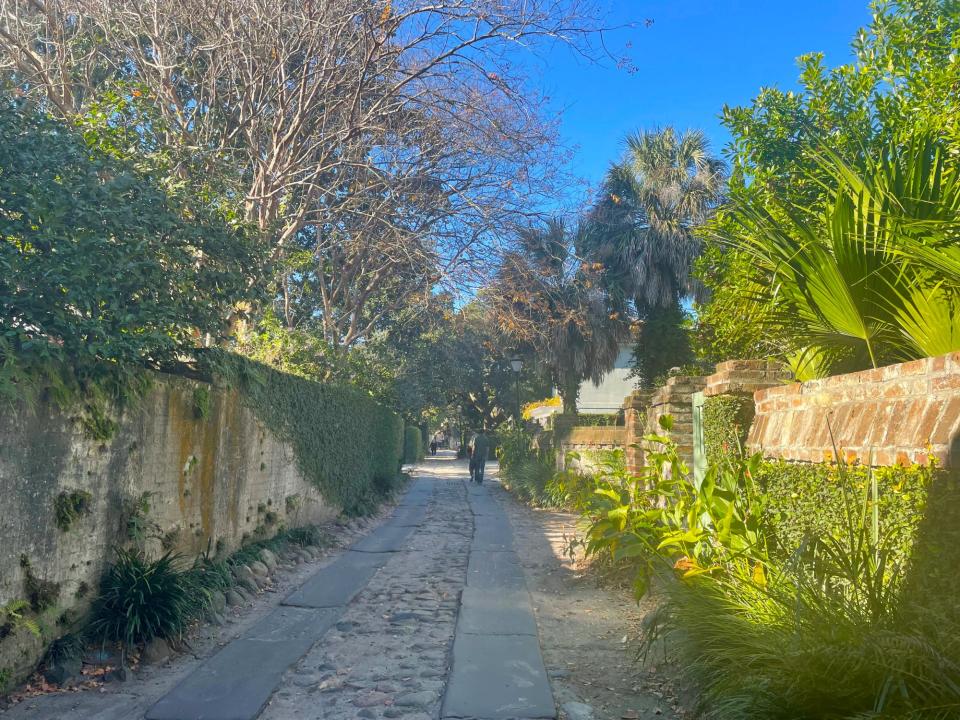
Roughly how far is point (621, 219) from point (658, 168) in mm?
1699

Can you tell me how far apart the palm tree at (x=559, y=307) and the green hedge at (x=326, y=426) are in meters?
3.44

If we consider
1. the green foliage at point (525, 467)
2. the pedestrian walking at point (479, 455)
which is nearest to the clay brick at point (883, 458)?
the green foliage at point (525, 467)

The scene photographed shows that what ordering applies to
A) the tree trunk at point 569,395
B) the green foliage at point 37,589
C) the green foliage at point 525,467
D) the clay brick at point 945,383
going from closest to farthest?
the clay brick at point 945,383 < the green foliage at point 37,589 < the green foliage at point 525,467 < the tree trunk at point 569,395

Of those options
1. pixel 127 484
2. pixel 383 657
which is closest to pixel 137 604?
pixel 127 484

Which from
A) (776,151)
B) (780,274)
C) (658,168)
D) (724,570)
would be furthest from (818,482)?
(658,168)

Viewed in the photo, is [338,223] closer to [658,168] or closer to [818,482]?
[658,168]

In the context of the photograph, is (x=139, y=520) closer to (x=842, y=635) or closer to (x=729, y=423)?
(x=729, y=423)

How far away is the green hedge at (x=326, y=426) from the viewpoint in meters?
9.47

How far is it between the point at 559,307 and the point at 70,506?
10.9m

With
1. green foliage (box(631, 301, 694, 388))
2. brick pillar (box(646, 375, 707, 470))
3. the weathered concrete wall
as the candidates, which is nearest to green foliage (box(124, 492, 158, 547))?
the weathered concrete wall

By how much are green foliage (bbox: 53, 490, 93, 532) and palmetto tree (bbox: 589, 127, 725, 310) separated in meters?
17.8

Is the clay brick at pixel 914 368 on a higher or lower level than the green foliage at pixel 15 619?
higher

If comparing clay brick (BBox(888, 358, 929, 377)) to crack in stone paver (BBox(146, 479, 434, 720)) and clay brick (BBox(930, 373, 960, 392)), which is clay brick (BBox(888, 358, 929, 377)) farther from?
crack in stone paver (BBox(146, 479, 434, 720))

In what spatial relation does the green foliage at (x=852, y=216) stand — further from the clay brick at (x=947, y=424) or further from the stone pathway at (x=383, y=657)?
the stone pathway at (x=383, y=657)
